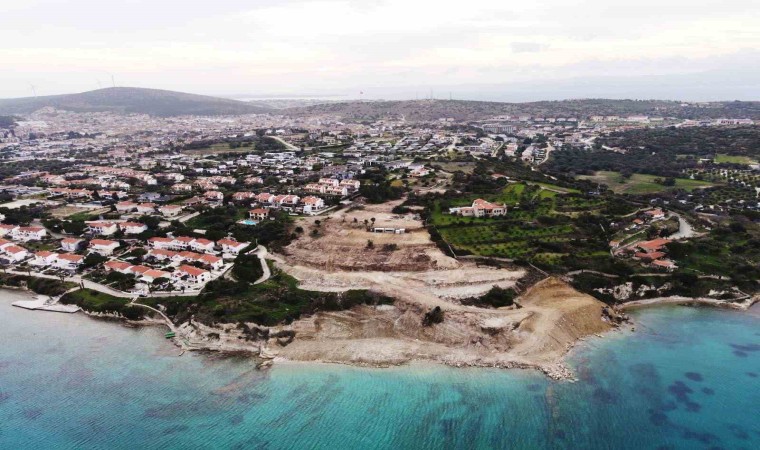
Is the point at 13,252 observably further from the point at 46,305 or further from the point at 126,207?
the point at 126,207

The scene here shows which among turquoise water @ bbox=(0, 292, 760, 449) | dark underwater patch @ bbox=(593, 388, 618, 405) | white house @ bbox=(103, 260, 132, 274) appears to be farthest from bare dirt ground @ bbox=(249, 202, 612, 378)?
white house @ bbox=(103, 260, 132, 274)

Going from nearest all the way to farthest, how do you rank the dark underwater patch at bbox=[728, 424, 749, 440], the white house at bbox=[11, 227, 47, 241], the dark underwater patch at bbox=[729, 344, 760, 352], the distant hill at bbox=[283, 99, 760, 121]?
the dark underwater patch at bbox=[728, 424, 749, 440] < the dark underwater patch at bbox=[729, 344, 760, 352] < the white house at bbox=[11, 227, 47, 241] < the distant hill at bbox=[283, 99, 760, 121]

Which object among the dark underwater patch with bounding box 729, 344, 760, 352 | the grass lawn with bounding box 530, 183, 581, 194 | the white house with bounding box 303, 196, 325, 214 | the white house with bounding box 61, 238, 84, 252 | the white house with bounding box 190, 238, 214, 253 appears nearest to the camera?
the dark underwater patch with bounding box 729, 344, 760, 352

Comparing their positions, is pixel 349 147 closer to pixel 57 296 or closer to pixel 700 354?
pixel 57 296

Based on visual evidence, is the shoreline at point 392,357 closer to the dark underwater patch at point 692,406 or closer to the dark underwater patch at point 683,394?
the dark underwater patch at point 683,394

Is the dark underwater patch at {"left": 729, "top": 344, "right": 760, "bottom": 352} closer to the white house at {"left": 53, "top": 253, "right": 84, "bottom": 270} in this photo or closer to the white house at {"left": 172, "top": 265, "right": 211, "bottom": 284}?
the white house at {"left": 172, "top": 265, "right": 211, "bottom": 284}

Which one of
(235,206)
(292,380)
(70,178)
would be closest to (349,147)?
(235,206)

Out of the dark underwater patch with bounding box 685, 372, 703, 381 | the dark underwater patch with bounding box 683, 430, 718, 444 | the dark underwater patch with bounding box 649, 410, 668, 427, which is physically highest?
the dark underwater patch with bounding box 685, 372, 703, 381

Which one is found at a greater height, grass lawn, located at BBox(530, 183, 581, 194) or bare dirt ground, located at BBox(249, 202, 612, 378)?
grass lawn, located at BBox(530, 183, 581, 194)
